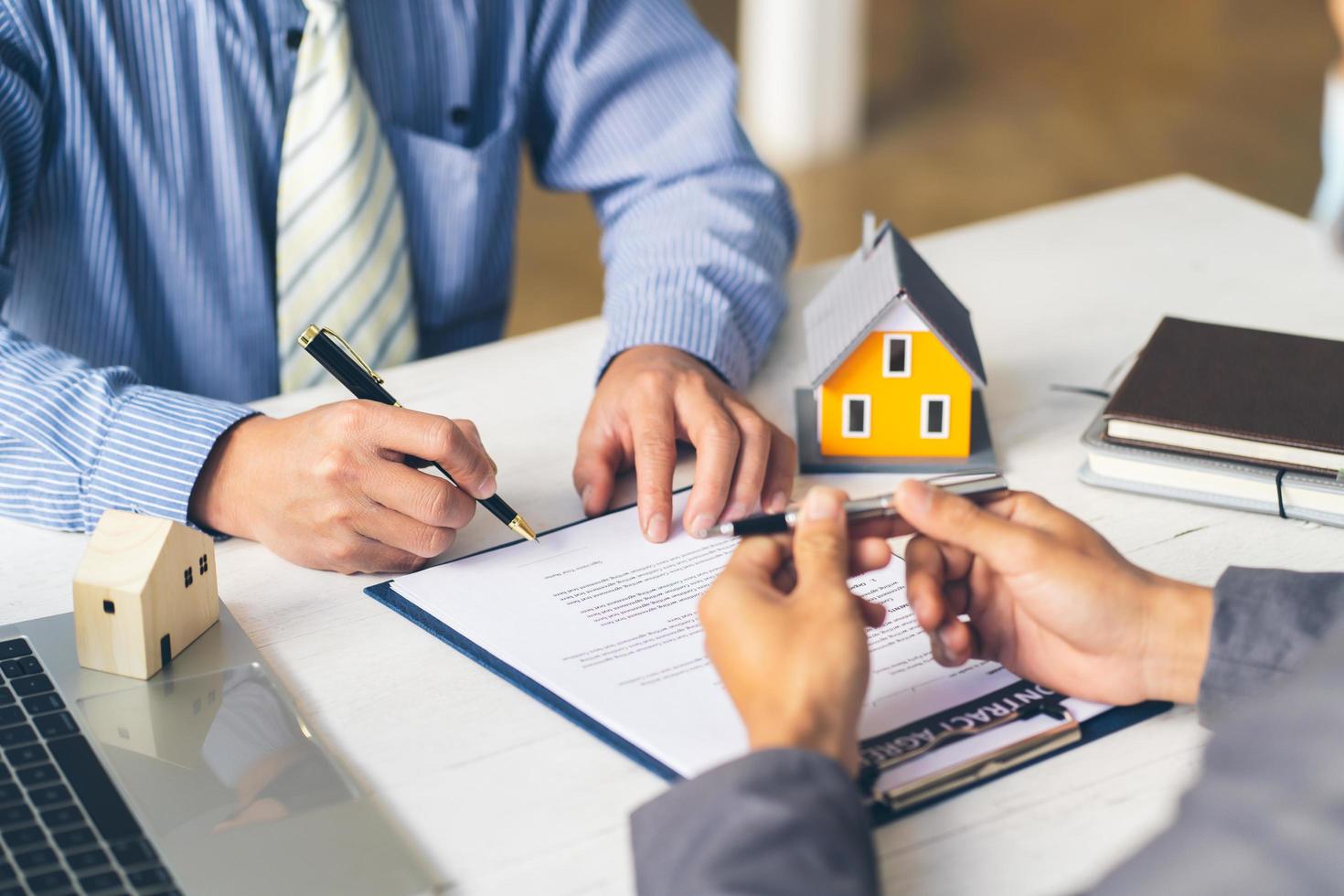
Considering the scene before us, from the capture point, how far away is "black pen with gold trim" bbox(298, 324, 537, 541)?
36.8 inches

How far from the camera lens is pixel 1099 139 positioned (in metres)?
4.28

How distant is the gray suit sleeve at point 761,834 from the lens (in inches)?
24.4

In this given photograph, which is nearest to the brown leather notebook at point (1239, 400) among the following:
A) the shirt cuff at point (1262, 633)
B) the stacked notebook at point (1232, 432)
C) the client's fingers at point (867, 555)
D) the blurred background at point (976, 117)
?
the stacked notebook at point (1232, 432)

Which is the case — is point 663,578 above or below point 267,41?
below

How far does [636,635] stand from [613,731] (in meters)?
0.10

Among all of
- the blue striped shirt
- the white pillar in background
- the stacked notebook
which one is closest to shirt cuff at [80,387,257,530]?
the blue striped shirt

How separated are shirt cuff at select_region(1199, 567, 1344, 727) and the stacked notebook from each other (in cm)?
21

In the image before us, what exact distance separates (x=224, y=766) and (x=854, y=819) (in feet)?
1.16

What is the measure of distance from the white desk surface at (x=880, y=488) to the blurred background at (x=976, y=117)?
194 centimetres

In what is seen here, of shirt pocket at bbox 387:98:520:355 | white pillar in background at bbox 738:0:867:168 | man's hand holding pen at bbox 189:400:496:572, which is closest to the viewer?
man's hand holding pen at bbox 189:400:496:572

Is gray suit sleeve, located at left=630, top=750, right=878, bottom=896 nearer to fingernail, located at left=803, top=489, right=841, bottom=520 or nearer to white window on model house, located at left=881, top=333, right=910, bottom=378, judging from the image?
fingernail, located at left=803, top=489, right=841, bottom=520

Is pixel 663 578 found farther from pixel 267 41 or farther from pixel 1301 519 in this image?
pixel 267 41

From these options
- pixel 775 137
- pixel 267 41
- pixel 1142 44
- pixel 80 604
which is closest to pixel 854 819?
pixel 80 604

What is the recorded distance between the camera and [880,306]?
103 centimetres
